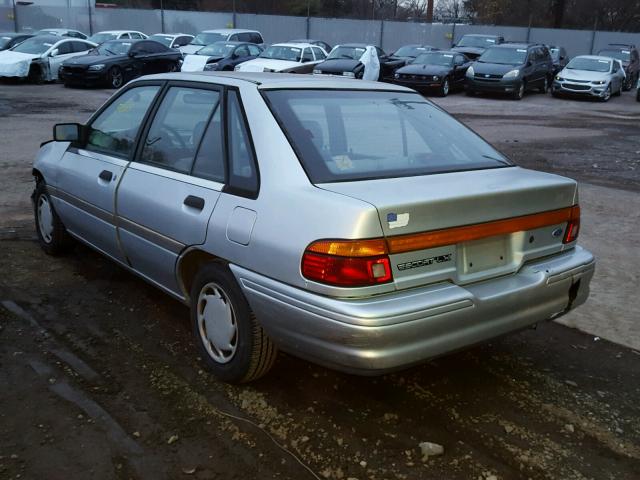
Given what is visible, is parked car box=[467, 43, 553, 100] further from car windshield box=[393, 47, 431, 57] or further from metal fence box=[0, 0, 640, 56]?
metal fence box=[0, 0, 640, 56]

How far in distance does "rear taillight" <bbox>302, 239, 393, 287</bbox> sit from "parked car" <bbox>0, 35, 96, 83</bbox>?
22.0 meters

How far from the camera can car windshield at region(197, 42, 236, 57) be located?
22578mm

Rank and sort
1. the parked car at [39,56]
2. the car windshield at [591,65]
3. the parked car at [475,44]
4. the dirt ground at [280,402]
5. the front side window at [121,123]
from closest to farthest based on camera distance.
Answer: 1. the dirt ground at [280,402]
2. the front side window at [121,123]
3. the parked car at [39,56]
4. the car windshield at [591,65]
5. the parked car at [475,44]

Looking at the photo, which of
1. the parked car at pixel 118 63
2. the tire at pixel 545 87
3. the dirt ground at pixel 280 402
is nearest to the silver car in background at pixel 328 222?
the dirt ground at pixel 280 402

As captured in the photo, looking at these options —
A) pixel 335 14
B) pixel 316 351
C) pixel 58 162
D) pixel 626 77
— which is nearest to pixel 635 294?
pixel 316 351

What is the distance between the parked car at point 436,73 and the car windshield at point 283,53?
11.4 ft

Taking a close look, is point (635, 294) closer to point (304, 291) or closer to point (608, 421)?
point (608, 421)

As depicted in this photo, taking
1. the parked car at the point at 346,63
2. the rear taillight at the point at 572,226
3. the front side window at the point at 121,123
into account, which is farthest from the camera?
the parked car at the point at 346,63

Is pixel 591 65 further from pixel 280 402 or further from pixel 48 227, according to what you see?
pixel 280 402

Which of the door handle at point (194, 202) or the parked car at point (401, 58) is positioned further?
the parked car at point (401, 58)

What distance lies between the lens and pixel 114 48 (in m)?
22.1

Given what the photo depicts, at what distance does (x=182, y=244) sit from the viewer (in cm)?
357

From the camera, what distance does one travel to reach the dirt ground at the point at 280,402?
2.86 metres

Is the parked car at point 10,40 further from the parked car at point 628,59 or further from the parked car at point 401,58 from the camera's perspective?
the parked car at point 628,59
